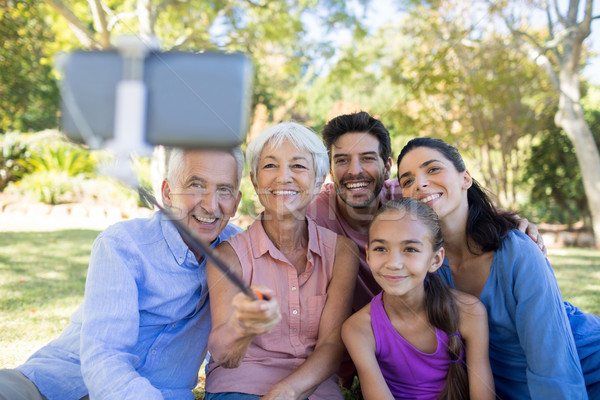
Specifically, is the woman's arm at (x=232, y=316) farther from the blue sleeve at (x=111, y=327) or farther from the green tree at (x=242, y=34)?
the green tree at (x=242, y=34)

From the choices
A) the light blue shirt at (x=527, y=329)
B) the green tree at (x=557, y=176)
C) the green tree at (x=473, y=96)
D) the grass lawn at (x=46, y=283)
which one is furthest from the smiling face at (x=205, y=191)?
the green tree at (x=557, y=176)

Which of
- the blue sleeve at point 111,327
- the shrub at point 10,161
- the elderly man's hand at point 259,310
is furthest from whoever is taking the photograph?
the shrub at point 10,161

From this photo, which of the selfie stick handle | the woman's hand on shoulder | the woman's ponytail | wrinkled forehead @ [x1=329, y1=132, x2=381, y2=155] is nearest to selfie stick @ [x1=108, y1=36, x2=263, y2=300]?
the selfie stick handle

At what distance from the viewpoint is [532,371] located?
1829 mm

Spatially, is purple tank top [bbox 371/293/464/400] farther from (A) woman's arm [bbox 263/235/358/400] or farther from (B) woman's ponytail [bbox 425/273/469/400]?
(A) woman's arm [bbox 263/235/358/400]

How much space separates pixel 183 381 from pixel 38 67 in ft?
5.14

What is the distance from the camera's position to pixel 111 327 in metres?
1.67

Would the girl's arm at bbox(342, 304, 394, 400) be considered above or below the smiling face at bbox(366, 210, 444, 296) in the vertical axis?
below

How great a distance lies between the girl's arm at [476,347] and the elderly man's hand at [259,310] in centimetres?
96

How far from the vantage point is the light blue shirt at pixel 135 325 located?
5.36 ft

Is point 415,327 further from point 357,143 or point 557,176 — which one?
point 557,176

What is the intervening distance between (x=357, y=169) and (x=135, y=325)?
1.53m

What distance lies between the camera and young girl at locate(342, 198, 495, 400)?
1872 millimetres

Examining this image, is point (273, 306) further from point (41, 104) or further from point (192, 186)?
point (41, 104)
